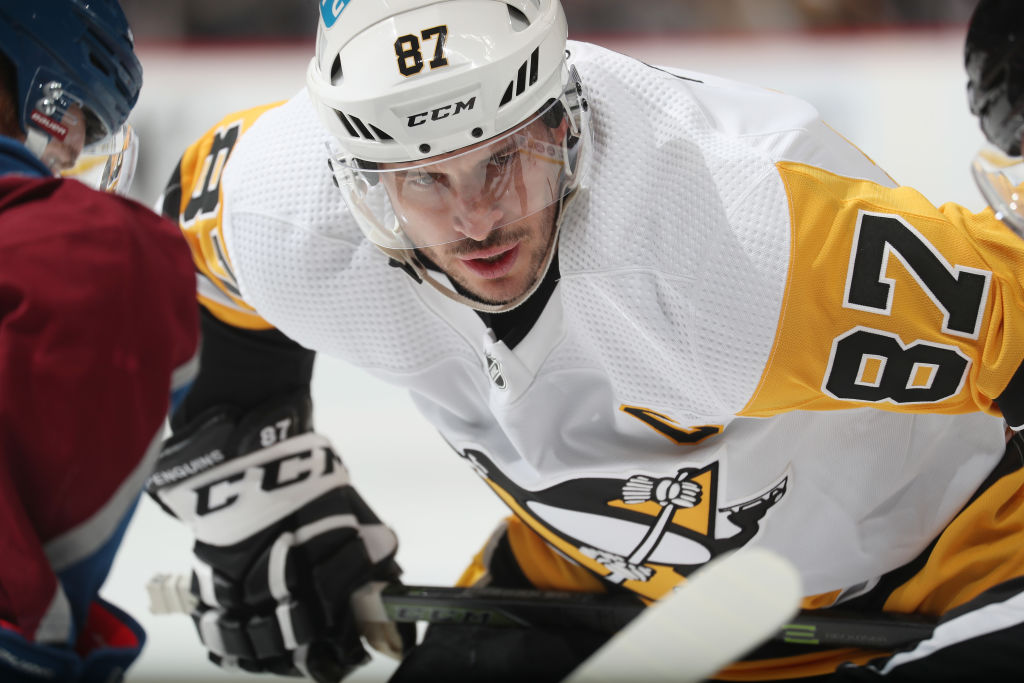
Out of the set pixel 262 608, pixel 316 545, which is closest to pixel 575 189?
pixel 316 545

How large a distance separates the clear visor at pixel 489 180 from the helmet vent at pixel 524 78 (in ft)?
0.14

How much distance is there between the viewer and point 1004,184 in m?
1.12

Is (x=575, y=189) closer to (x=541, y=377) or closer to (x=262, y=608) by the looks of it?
(x=541, y=377)

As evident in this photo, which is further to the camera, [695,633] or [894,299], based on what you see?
[894,299]

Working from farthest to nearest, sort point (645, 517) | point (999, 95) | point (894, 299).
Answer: point (645, 517)
point (894, 299)
point (999, 95)

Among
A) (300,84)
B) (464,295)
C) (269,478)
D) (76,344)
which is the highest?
(76,344)

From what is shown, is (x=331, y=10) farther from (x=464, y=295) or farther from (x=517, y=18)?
(x=464, y=295)

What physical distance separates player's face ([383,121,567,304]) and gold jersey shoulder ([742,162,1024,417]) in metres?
0.30

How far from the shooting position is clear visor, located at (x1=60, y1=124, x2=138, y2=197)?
4.36ft

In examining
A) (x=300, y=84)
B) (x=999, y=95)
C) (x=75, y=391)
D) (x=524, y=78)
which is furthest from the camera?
(x=300, y=84)

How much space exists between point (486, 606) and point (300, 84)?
225cm

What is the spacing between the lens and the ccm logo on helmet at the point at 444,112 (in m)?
1.25

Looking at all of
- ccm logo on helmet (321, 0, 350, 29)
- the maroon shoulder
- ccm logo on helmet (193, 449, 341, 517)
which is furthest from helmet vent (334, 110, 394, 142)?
ccm logo on helmet (193, 449, 341, 517)

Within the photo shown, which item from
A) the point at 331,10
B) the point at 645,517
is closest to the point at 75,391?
the point at 331,10
